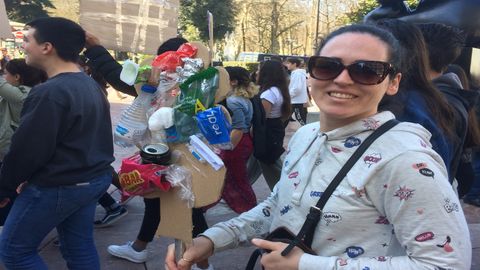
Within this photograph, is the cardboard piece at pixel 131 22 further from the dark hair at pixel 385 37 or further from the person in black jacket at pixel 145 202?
the dark hair at pixel 385 37

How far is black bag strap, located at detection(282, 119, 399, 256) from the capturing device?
4.12ft

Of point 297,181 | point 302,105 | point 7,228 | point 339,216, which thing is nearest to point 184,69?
point 297,181

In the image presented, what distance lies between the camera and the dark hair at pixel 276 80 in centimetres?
534

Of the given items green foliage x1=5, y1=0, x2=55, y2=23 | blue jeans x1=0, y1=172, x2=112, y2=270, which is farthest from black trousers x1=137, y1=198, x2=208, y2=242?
green foliage x1=5, y1=0, x2=55, y2=23

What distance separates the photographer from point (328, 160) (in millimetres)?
1334

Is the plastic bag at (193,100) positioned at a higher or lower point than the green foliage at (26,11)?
lower

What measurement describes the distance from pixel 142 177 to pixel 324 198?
0.88 m

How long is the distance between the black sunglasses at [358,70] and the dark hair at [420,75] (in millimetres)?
723

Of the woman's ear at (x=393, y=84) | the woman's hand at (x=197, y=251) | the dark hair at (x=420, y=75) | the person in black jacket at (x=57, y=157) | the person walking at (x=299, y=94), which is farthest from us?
the person walking at (x=299, y=94)

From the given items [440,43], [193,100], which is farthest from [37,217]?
[440,43]

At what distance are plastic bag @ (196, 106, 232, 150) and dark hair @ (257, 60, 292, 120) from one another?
3475 mm

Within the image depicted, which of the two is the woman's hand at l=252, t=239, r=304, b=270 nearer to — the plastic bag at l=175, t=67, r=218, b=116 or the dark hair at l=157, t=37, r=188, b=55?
the plastic bag at l=175, t=67, r=218, b=116

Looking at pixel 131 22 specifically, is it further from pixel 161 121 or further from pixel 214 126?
pixel 214 126

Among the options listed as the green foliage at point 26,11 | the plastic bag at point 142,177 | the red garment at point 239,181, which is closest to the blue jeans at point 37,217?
the plastic bag at point 142,177
